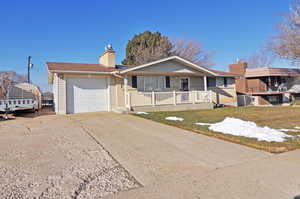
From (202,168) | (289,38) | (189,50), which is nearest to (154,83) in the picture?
(202,168)

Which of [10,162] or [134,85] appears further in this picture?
[134,85]

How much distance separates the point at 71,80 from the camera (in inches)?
468

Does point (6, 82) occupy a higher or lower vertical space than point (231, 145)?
higher

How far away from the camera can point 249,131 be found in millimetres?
6012

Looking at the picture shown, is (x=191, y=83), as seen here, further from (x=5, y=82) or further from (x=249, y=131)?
(x=5, y=82)

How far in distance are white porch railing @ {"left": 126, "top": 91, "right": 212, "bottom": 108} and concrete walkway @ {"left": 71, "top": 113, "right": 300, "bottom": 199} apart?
678cm

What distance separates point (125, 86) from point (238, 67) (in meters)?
18.2

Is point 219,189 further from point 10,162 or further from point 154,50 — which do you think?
point 154,50

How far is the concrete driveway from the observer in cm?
259

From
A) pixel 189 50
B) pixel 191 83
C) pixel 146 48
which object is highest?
pixel 189 50

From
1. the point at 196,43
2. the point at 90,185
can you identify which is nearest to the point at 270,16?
the point at 196,43

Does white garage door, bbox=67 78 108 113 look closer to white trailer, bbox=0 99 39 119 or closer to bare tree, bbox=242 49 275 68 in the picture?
white trailer, bbox=0 99 39 119

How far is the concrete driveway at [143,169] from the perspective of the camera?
2.59 metres

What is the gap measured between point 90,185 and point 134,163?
104 centimetres
